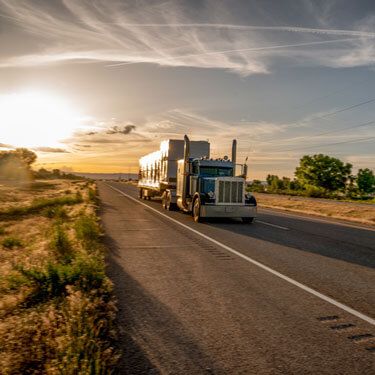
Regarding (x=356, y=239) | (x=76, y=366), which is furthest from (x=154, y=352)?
(x=356, y=239)

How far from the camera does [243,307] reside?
17.9 feet

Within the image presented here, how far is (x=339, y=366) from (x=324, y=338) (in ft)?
2.22

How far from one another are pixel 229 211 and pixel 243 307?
11.1 m

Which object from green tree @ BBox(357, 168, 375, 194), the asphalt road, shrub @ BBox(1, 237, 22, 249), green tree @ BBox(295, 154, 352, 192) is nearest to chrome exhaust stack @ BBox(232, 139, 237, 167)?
the asphalt road

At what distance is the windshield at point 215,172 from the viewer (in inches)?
695

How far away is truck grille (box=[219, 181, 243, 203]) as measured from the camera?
16.6 meters

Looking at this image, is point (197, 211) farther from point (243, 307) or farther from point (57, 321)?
point (57, 321)

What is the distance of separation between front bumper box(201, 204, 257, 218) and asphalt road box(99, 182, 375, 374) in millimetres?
5163

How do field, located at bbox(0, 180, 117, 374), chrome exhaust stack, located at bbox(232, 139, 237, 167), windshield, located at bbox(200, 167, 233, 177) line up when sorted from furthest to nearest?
chrome exhaust stack, located at bbox(232, 139, 237, 167) → windshield, located at bbox(200, 167, 233, 177) → field, located at bbox(0, 180, 117, 374)

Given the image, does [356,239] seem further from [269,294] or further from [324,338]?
[324,338]

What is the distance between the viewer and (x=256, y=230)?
46.8 ft

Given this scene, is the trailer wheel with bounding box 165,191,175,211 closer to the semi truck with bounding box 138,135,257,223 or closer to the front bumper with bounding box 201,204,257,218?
the semi truck with bounding box 138,135,257,223

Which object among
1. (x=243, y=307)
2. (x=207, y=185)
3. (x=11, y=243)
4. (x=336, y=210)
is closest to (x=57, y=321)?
(x=243, y=307)

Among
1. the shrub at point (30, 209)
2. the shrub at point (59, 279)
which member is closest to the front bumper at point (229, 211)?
the shrub at point (59, 279)
